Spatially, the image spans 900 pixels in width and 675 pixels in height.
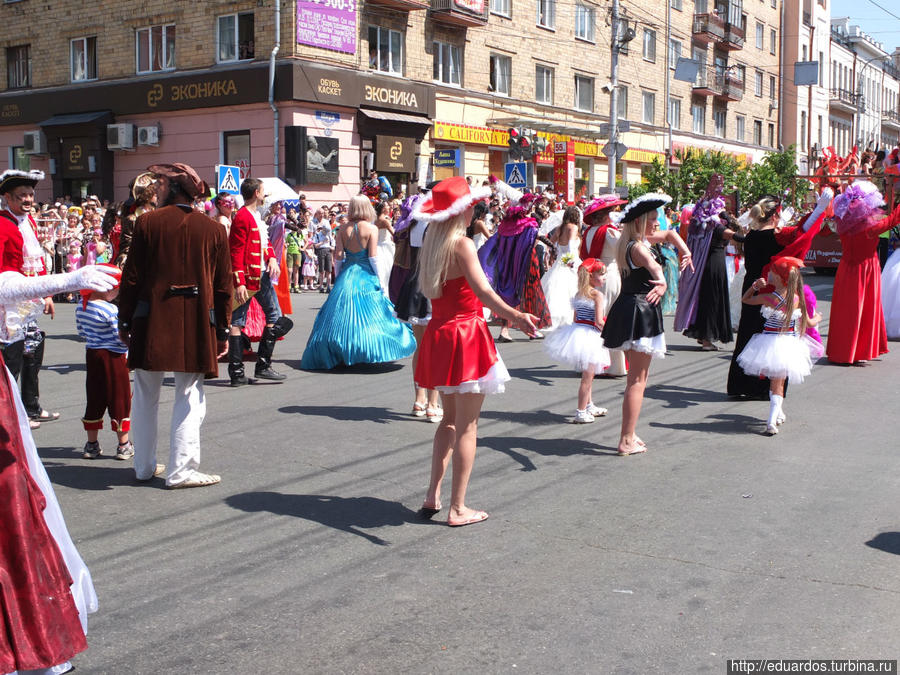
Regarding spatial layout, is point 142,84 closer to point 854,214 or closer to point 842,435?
point 854,214

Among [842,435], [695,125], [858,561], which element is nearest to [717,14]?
[695,125]

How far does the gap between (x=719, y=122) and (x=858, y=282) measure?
41.1 meters

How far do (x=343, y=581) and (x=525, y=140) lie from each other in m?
20.7

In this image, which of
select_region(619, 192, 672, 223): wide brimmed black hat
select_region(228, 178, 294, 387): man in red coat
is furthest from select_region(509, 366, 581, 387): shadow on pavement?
select_region(619, 192, 672, 223): wide brimmed black hat

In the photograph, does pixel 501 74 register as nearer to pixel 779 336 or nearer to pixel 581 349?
pixel 581 349

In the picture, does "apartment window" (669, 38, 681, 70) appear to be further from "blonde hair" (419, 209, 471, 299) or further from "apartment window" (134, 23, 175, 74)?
"blonde hair" (419, 209, 471, 299)

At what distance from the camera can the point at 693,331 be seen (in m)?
12.5

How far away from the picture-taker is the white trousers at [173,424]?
19.6ft

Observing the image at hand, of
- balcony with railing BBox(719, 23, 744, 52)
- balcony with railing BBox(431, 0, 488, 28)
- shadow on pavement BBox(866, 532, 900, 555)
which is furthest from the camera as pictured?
balcony with railing BBox(719, 23, 744, 52)

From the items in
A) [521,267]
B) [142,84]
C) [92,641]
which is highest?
[142,84]

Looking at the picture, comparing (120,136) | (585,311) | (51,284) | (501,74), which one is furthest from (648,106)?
(51,284)

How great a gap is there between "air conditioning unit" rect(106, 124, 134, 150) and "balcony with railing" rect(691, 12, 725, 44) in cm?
2803

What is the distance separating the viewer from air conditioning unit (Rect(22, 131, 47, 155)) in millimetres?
31078

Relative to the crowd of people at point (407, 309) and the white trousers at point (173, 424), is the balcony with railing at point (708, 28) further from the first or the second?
the white trousers at point (173, 424)
